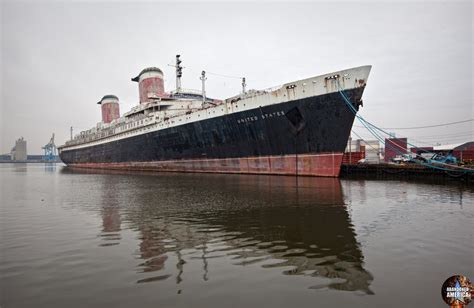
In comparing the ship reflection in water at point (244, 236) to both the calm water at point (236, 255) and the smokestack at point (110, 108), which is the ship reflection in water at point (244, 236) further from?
the smokestack at point (110, 108)

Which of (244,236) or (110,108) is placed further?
(110,108)

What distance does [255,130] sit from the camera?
25328 mm

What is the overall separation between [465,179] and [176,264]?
22846 mm

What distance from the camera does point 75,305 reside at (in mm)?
4242

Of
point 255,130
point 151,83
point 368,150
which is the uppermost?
point 151,83

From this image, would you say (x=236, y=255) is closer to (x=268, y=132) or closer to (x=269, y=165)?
(x=268, y=132)

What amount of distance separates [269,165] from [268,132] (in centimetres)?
318

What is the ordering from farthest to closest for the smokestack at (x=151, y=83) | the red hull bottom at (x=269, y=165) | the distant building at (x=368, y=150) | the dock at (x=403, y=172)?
the distant building at (x=368, y=150)
the smokestack at (x=151, y=83)
the red hull bottom at (x=269, y=165)
the dock at (x=403, y=172)

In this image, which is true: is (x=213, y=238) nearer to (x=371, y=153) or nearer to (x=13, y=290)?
(x=13, y=290)

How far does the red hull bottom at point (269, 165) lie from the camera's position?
23047 millimetres

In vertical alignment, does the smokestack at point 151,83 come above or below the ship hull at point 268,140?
above

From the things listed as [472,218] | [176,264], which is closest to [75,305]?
[176,264]

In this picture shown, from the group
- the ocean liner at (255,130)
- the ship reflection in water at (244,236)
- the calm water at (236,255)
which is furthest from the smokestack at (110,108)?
the calm water at (236,255)

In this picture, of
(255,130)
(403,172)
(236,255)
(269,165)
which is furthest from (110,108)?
(236,255)
